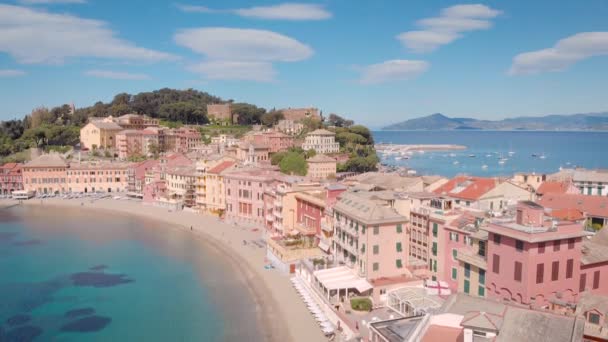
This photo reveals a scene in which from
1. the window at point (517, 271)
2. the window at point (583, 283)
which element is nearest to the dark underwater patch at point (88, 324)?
the window at point (517, 271)

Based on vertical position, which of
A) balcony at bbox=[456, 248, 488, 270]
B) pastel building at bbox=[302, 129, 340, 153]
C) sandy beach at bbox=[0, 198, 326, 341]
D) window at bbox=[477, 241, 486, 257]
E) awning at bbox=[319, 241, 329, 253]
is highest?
pastel building at bbox=[302, 129, 340, 153]

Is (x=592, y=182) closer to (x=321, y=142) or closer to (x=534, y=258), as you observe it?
(x=534, y=258)

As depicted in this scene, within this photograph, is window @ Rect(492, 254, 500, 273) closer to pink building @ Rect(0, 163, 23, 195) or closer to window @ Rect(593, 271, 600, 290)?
window @ Rect(593, 271, 600, 290)

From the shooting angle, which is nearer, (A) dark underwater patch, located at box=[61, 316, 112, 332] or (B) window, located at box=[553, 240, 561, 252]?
(B) window, located at box=[553, 240, 561, 252]

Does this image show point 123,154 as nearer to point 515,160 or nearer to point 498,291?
point 498,291

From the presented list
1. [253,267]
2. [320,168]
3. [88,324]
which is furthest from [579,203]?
[320,168]

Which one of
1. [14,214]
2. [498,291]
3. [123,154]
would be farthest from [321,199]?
[123,154]

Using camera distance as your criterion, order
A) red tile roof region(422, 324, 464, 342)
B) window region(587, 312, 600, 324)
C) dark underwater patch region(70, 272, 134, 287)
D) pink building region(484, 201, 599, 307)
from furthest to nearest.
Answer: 1. dark underwater patch region(70, 272, 134, 287)
2. pink building region(484, 201, 599, 307)
3. window region(587, 312, 600, 324)
4. red tile roof region(422, 324, 464, 342)

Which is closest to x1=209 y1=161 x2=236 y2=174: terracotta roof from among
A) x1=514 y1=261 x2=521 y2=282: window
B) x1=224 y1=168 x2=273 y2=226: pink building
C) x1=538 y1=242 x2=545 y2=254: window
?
x1=224 y1=168 x2=273 y2=226: pink building
